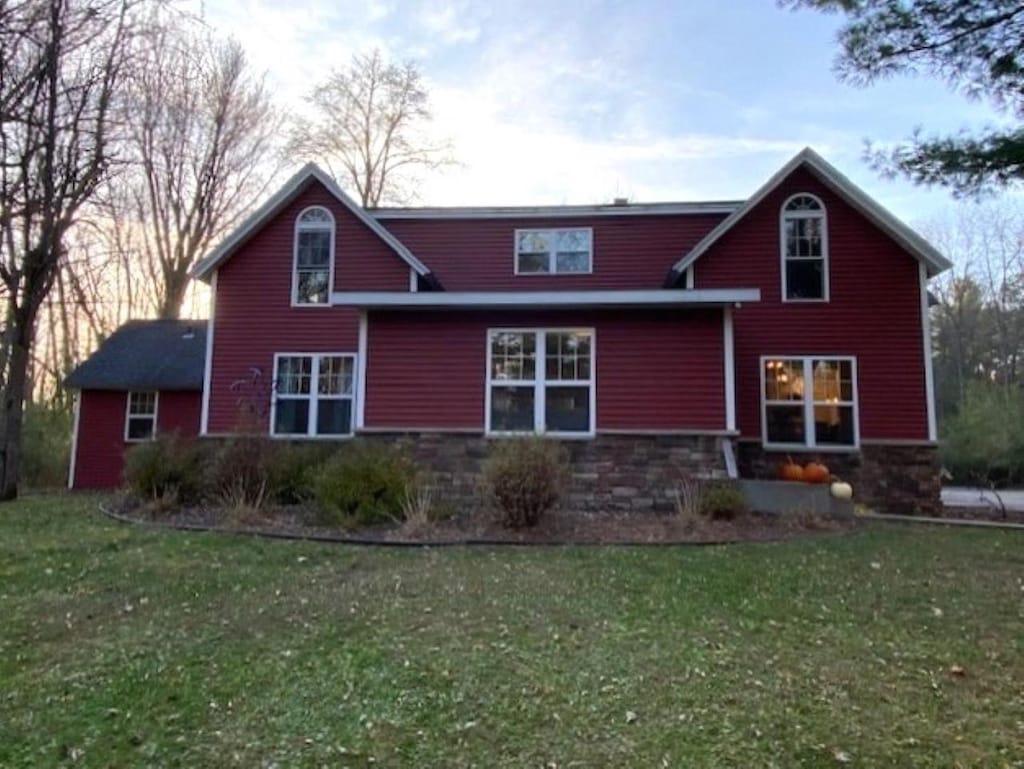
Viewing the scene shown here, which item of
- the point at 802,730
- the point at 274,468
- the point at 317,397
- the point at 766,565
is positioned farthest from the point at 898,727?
the point at 317,397

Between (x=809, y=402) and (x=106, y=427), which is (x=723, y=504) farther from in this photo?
(x=106, y=427)

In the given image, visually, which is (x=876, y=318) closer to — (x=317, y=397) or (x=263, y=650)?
(x=317, y=397)

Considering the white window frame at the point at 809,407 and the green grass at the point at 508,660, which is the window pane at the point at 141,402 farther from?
the white window frame at the point at 809,407

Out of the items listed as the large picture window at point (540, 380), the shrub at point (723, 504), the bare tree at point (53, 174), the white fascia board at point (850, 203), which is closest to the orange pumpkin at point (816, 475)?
the shrub at point (723, 504)

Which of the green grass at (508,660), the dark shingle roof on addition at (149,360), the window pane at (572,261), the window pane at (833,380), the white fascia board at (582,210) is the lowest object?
the green grass at (508,660)

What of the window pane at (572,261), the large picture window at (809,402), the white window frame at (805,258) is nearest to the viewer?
the large picture window at (809,402)

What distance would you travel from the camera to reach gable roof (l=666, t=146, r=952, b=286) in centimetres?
1219

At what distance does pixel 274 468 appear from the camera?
9945 millimetres

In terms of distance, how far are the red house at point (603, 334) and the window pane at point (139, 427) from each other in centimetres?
490

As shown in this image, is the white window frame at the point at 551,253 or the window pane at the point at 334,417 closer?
the window pane at the point at 334,417

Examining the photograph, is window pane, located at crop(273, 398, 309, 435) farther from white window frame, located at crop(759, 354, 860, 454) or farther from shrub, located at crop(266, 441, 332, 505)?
white window frame, located at crop(759, 354, 860, 454)

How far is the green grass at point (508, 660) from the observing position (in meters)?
3.10

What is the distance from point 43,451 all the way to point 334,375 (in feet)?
34.6

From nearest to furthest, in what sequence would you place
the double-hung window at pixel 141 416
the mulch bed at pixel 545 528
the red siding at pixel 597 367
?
the mulch bed at pixel 545 528, the red siding at pixel 597 367, the double-hung window at pixel 141 416
